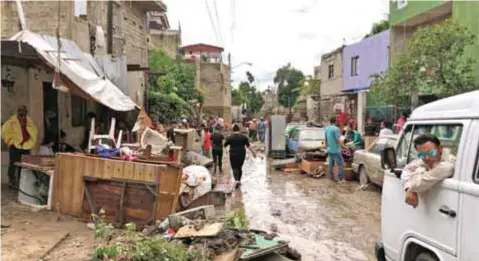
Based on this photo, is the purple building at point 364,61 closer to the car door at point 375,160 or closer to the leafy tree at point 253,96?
the car door at point 375,160

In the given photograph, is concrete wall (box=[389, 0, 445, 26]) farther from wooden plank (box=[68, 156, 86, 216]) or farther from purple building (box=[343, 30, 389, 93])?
wooden plank (box=[68, 156, 86, 216])

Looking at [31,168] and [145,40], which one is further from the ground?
[145,40]

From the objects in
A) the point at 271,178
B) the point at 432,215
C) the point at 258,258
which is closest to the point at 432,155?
the point at 432,215

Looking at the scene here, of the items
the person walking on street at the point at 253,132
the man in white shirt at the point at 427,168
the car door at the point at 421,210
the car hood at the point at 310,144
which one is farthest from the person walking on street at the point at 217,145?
the person walking on street at the point at 253,132

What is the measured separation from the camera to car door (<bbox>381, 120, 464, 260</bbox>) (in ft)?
13.7

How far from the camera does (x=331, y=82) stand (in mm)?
40562

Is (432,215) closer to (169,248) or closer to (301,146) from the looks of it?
(169,248)

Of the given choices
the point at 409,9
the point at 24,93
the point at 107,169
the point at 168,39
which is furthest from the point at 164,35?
the point at 107,169

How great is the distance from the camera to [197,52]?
208 feet

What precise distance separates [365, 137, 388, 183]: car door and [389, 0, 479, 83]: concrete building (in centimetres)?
667

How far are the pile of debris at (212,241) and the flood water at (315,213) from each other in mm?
972

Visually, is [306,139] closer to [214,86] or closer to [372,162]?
[372,162]

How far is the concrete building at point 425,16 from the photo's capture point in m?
18.9

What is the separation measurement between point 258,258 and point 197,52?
190 feet
